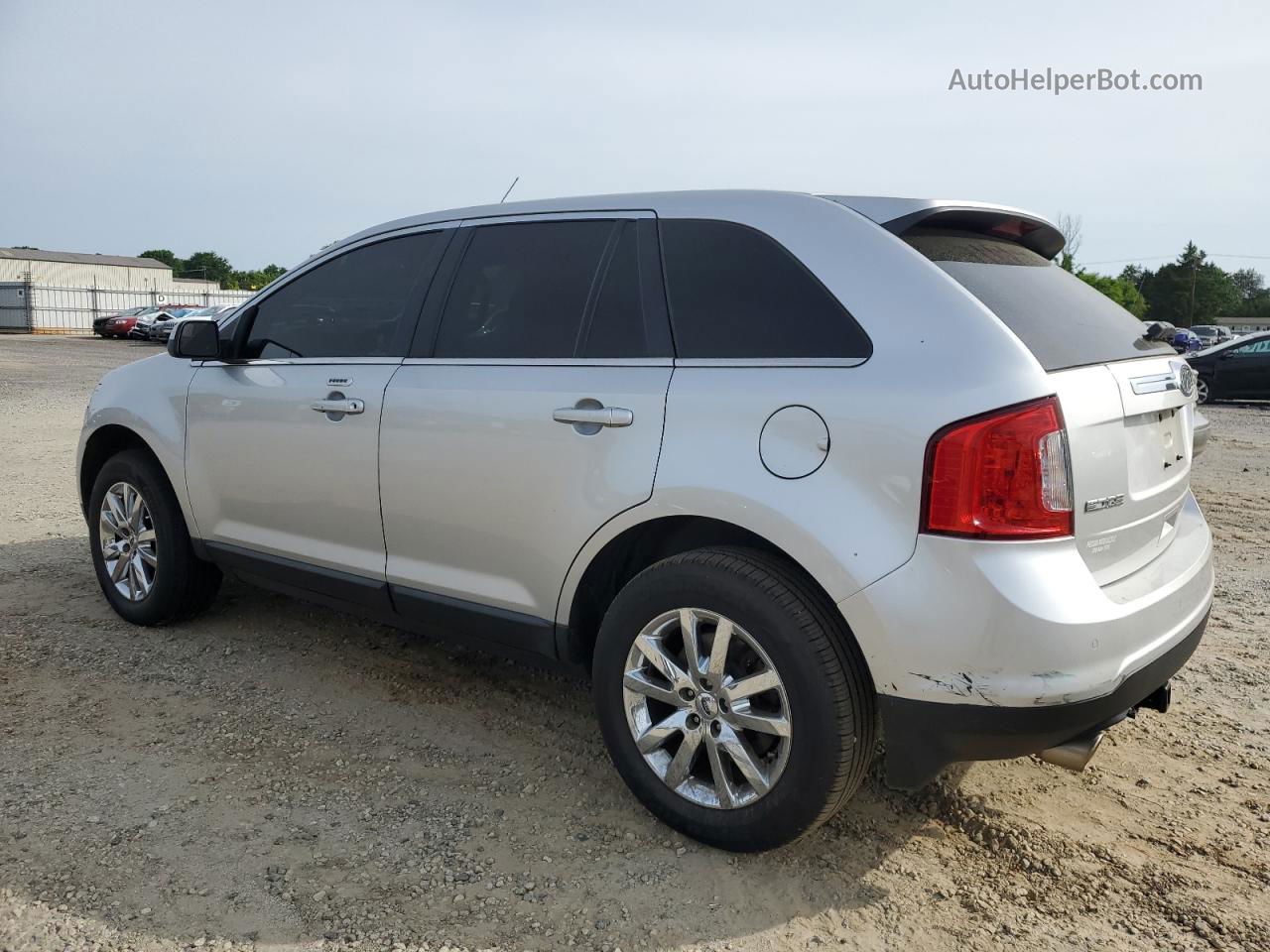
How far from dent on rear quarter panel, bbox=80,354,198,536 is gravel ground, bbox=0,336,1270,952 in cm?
80

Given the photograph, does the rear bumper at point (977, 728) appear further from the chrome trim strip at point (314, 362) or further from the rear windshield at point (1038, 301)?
the chrome trim strip at point (314, 362)

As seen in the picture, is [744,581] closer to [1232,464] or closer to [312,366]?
[312,366]

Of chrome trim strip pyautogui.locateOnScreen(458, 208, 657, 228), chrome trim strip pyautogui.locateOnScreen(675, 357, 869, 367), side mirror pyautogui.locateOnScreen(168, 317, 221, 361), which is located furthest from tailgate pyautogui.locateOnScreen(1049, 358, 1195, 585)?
side mirror pyautogui.locateOnScreen(168, 317, 221, 361)

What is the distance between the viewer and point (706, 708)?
9.34ft

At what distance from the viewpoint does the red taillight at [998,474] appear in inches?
95.0

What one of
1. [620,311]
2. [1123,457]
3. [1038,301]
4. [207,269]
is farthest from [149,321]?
[207,269]

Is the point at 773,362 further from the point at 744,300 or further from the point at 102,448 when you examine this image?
the point at 102,448

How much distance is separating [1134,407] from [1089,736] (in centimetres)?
87

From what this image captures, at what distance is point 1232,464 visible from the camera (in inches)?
408

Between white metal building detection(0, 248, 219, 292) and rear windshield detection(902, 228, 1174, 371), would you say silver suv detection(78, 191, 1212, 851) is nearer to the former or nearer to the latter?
rear windshield detection(902, 228, 1174, 371)

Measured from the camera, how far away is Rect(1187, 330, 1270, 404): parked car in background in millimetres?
16797

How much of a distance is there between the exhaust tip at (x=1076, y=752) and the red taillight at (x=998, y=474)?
577 mm

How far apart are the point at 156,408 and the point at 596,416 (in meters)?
2.56

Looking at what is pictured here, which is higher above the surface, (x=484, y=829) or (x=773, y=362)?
(x=773, y=362)
